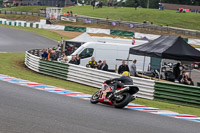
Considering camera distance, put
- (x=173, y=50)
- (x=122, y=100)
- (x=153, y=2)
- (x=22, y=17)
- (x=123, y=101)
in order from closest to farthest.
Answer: (x=123, y=101) < (x=122, y=100) < (x=173, y=50) < (x=22, y=17) < (x=153, y=2)

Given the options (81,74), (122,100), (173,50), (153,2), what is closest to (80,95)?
(122,100)

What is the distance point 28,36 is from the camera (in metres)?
46.8

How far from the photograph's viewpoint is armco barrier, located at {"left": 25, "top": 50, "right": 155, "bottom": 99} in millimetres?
15797

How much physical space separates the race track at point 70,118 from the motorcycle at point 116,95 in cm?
23

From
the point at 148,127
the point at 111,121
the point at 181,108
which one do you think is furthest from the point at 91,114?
the point at 181,108

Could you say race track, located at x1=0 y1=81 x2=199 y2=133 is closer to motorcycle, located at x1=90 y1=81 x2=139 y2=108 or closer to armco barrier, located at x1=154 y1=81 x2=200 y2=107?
motorcycle, located at x1=90 y1=81 x2=139 y2=108

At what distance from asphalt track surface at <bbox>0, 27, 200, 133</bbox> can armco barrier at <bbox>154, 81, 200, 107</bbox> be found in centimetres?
362

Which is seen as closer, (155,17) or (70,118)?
(70,118)

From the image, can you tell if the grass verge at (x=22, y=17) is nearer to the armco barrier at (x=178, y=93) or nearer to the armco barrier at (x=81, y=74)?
the armco barrier at (x=81, y=74)

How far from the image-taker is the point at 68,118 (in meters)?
9.30

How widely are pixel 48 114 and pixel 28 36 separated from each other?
38.4 metres

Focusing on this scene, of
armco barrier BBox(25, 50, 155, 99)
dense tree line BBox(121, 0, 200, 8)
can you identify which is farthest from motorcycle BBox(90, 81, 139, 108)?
dense tree line BBox(121, 0, 200, 8)

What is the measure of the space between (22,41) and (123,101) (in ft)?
106

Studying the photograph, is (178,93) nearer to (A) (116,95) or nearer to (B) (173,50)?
(B) (173,50)
